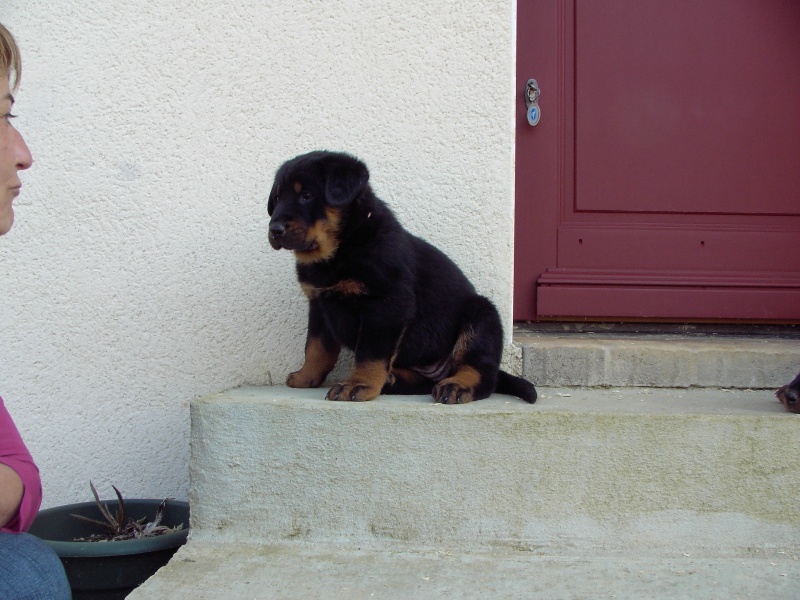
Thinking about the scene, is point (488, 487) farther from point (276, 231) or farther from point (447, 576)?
point (276, 231)

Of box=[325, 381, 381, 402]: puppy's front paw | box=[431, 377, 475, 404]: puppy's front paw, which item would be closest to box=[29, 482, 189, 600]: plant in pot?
box=[325, 381, 381, 402]: puppy's front paw

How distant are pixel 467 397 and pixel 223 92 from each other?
174 centimetres

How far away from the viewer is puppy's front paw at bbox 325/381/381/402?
2.90 meters

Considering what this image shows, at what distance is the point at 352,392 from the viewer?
9.57ft

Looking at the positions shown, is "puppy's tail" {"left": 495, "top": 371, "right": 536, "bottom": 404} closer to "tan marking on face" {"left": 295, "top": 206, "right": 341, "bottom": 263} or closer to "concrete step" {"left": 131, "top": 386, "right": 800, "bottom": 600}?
"concrete step" {"left": 131, "top": 386, "right": 800, "bottom": 600}

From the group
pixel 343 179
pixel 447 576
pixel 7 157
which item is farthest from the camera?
pixel 343 179

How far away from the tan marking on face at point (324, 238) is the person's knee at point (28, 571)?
61.9 inches

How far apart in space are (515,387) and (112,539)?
1.67m

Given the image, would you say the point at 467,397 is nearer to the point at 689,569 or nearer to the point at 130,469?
the point at 689,569

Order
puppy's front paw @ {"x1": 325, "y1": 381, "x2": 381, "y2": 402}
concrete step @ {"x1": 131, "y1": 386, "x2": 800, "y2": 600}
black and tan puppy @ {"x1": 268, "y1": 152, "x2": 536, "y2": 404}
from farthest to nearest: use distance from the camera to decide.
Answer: black and tan puppy @ {"x1": 268, "y1": 152, "x2": 536, "y2": 404} → puppy's front paw @ {"x1": 325, "y1": 381, "x2": 381, "y2": 402} → concrete step @ {"x1": 131, "y1": 386, "x2": 800, "y2": 600}

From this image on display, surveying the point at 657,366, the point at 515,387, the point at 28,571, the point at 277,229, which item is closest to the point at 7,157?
the point at 28,571

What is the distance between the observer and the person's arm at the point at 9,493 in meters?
1.64

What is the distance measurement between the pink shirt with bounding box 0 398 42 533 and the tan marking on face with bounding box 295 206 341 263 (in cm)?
150

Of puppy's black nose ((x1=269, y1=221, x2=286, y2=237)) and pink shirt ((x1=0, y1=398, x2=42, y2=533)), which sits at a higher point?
puppy's black nose ((x1=269, y1=221, x2=286, y2=237))
